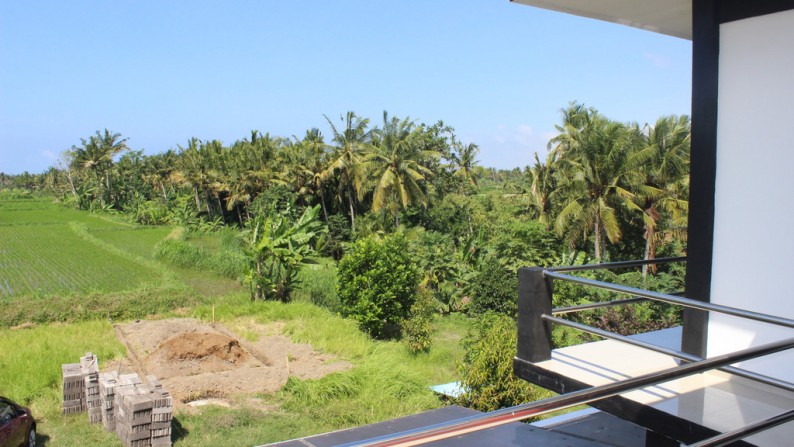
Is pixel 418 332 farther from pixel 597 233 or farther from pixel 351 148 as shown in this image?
pixel 351 148

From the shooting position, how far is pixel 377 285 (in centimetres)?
1834

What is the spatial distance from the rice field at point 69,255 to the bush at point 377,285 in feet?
29.9

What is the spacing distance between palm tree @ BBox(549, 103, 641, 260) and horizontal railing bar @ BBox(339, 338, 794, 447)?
22.4m

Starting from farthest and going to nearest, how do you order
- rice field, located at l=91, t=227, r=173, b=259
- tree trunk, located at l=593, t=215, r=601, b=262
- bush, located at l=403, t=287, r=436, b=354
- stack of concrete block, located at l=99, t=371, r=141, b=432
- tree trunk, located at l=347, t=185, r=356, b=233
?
tree trunk, located at l=347, t=185, r=356, b=233, rice field, located at l=91, t=227, r=173, b=259, tree trunk, located at l=593, t=215, r=601, b=262, bush, located at l=403, t=287, r=436, b=354, stack of concrete block, located at l=99, t=371, r=141, b=432

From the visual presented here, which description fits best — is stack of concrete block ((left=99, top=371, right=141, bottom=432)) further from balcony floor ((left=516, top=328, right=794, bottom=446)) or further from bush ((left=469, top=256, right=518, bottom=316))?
bush ((left=469, top=256, right=518, bottom=316))

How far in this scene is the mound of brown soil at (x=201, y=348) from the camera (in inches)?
553

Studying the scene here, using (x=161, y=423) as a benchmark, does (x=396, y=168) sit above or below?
above

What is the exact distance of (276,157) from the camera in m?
39.9

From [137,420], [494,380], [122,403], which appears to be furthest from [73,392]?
[494,380]

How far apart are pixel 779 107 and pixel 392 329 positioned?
56.6 ft

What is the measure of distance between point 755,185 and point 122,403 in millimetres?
9559

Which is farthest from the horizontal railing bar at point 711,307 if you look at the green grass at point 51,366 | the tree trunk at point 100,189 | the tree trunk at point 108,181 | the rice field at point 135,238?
the tree trunk at point 100,189

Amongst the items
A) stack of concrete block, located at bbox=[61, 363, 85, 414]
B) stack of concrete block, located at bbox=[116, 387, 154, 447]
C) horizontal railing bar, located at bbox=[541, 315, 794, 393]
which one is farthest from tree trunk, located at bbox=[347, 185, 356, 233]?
horizontal railing bar, located at bbox=[541, 315, 794, 393]

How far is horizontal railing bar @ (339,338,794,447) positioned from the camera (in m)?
1.22
